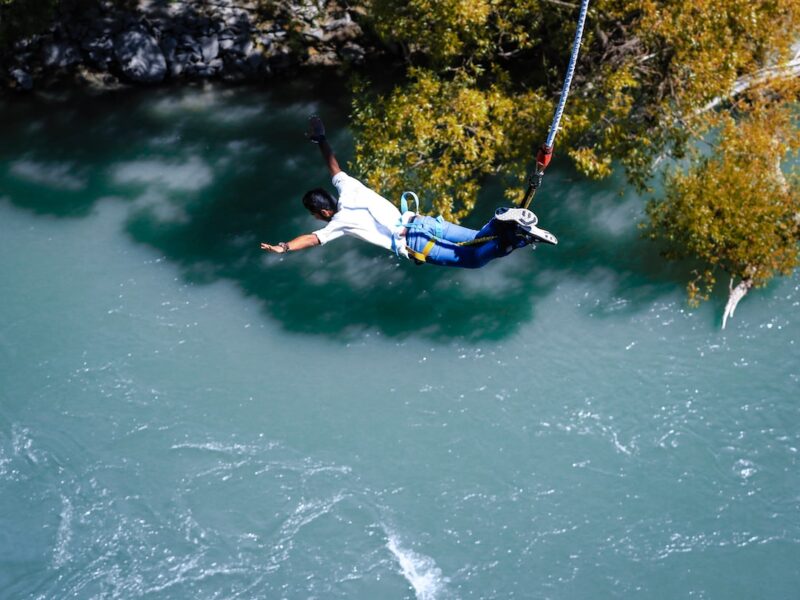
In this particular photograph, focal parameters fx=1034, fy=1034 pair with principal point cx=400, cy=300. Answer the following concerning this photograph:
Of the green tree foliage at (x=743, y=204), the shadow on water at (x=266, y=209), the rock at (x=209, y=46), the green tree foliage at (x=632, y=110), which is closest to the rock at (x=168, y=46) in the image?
the rock at (x=209, y=46)

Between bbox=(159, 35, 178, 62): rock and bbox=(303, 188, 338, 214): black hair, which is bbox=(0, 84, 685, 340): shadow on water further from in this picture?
bbox=(303, 188, 338, 214): black hair

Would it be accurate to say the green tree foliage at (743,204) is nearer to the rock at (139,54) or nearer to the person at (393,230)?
the person at (393,230)

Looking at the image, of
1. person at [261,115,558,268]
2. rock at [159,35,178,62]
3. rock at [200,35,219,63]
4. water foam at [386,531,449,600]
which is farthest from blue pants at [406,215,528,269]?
rock at [159,35,178,62]

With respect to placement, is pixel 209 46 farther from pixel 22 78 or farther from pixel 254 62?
pixel 22 78

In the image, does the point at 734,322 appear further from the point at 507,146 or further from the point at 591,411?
the point at 507,146

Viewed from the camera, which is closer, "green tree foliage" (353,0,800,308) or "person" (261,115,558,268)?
"person" (261,115,558,268)

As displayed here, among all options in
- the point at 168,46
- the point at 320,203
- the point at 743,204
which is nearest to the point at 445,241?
the point at 320,203
